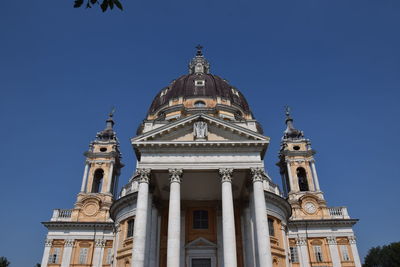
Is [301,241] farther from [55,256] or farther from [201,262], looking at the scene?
[55,256]

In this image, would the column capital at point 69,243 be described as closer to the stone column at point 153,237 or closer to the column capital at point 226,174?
the stone column at point 153,237

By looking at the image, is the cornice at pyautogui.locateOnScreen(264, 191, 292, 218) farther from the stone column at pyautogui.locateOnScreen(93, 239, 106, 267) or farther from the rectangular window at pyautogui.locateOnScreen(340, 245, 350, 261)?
the stone column at pyautogui.locateOnScreen(93, 239, 106, 267)

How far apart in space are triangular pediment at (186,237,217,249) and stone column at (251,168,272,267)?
625cm

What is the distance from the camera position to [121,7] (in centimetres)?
459

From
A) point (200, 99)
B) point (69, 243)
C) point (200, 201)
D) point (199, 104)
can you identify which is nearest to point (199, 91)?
point (200, 99)

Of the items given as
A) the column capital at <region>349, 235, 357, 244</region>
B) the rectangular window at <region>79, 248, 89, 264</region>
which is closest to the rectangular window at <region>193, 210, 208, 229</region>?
the rectangular window at <region>79, 248, 89, 264</region>

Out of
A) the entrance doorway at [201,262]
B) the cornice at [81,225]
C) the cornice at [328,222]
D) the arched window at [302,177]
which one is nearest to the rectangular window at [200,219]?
the entrance doorway at [201,262]

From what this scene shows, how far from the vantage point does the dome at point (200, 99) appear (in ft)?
120

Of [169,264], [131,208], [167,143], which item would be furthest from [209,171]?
[131,208]

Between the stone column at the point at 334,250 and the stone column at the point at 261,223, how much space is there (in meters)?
18.6

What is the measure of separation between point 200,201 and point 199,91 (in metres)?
17.2

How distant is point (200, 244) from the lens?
23875 millimetres

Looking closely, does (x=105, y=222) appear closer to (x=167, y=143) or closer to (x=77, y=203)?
(x=77, y=203)

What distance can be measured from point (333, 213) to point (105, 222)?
2424 centimetres
